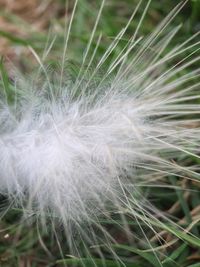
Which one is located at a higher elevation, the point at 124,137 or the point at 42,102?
the point at 42,102

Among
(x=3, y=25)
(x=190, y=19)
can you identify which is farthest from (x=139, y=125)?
(x=3, y=25)

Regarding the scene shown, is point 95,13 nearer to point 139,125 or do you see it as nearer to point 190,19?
point 190,19

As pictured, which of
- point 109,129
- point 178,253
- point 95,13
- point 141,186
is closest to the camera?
point 109,129

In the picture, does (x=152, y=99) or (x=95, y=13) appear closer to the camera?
(x=152, y=99)

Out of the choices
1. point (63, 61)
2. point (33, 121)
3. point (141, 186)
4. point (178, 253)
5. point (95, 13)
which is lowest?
point (178, 253)

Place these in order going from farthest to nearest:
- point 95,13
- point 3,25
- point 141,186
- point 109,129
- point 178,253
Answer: point 3,25 < point 95,13 < point 141,186 < point 178,253 < point 109,129

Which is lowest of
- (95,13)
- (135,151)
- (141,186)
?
(141,186)

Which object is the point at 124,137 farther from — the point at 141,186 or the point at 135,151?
the point at 141,186

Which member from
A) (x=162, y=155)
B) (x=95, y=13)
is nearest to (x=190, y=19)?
(x=95, y=13)

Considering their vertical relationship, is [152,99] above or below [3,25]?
below
